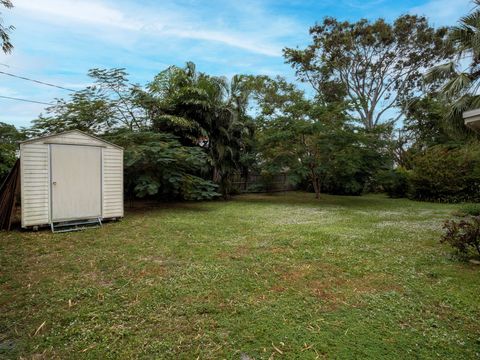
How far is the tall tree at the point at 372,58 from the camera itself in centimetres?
1496

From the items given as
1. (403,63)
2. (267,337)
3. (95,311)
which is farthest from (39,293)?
(403,63)

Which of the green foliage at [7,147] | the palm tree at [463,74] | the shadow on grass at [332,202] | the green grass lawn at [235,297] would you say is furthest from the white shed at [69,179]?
the palm tree at [463,74]

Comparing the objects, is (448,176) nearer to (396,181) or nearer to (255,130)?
(396,181)

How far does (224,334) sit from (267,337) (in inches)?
12.5

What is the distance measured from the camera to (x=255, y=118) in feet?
37.1

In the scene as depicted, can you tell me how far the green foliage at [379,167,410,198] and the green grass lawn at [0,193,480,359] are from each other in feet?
25.6

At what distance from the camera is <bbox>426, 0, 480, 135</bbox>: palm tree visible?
6434 millimetres

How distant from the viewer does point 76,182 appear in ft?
19.2

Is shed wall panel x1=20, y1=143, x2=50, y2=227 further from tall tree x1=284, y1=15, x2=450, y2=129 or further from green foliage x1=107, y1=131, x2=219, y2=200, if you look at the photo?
tall tree x1=284, y1=15, x2=450, y2=129

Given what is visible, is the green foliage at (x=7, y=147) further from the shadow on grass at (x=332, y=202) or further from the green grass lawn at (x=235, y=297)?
the shadow on grass at (x=332, y=202)

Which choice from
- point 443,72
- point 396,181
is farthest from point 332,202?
point 443,72

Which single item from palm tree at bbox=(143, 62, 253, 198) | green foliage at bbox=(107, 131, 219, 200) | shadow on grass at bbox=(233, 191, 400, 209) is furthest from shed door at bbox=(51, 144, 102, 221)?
shadow on grass at bbox=(233, 191, 400, 209)

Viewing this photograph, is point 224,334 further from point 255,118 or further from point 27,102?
point 27,102

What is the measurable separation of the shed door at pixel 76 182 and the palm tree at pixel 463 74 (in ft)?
26.2
